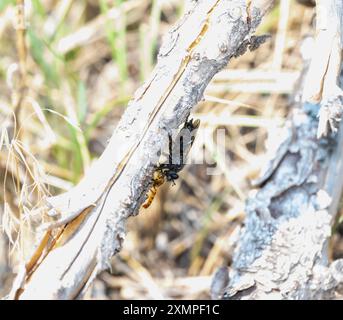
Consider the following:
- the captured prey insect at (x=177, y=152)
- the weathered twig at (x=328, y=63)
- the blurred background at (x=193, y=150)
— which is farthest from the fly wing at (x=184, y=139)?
the blurred background at (x=193, y=150)

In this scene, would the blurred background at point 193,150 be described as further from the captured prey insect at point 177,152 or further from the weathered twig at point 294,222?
the captured prey insect at point 177,152

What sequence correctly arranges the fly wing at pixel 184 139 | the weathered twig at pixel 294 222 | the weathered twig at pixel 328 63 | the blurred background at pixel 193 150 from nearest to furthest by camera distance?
the weathered twig at pixel 328 63, the fly wing at pixel 184 139, the weathered twig at pixel 294 222, the blurred background at pixel 193 150

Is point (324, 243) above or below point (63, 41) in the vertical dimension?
below

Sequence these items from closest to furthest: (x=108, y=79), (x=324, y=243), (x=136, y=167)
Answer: (x=136, y=167) → (x=324, y=243) → (x=108, y=79)

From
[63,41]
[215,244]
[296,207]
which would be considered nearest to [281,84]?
[215,244]

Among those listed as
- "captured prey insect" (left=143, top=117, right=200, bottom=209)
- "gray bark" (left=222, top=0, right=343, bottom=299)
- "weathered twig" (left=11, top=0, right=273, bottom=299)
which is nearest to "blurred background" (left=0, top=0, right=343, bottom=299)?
"gray bark" (left=222, top=0, right=343, bottom=299)

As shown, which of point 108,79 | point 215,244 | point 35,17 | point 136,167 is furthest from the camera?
point 108,79
